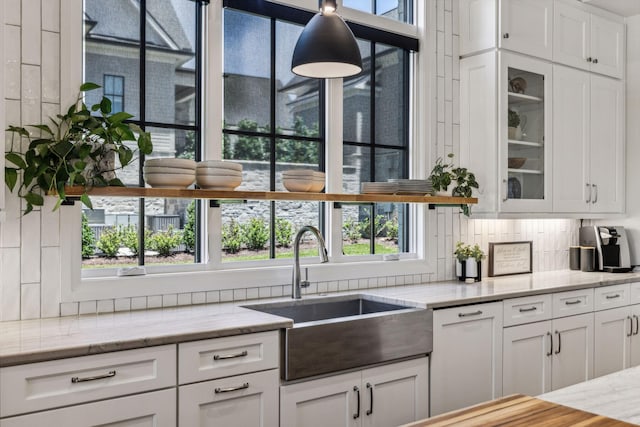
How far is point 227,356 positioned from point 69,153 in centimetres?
104

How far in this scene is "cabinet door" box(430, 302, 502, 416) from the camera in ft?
9.93

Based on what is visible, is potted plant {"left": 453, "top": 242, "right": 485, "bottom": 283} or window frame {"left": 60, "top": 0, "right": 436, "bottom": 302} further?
potted plant {"left": 453, "top": 242, "right": 485, "bottom": 283}

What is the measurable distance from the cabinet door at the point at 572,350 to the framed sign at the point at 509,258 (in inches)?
22.9

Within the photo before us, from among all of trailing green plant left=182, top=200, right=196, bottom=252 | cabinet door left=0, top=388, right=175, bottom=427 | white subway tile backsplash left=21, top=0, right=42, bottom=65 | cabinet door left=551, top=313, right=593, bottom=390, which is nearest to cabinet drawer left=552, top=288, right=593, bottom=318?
cabinet door left=551, top=313, right=593, bottom=390

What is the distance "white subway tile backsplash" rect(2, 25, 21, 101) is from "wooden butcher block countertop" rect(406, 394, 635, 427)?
6.90 feet

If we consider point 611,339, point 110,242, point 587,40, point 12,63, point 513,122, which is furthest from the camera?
point 587,40

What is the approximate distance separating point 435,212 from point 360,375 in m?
1.48

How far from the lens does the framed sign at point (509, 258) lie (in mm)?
4090

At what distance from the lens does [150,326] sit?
7.73 ft

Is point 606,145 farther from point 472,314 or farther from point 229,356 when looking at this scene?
point 229,356

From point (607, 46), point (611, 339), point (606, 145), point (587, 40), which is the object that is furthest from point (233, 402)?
point (607, 46)

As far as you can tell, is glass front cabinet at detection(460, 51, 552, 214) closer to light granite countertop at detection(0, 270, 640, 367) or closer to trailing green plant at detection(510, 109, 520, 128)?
trailing green plant at detection(510, 109, 520, 128)

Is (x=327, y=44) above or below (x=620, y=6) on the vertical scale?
below

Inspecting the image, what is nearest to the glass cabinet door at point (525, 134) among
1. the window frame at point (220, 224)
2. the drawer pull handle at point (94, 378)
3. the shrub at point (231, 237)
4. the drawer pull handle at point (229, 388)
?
the window frame at point (220, 224)
